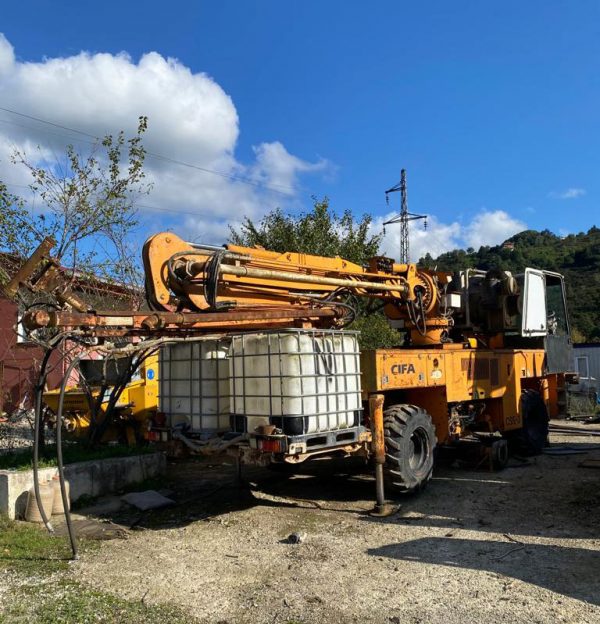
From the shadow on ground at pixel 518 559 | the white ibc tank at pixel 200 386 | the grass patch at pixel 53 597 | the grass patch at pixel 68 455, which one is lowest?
the shadow on ground at pixel 518 559

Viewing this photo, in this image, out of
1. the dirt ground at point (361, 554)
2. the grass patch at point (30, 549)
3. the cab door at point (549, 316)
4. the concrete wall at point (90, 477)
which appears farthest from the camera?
the cab door at point (549, 316)

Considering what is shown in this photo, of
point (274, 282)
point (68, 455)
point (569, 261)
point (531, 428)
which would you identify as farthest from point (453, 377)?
point (569, 261)

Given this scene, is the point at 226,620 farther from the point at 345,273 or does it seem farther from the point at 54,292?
the point at 345,273

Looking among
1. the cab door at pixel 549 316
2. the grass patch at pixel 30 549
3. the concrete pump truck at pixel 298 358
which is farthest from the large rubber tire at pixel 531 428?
the grass patch at pixel 30 549

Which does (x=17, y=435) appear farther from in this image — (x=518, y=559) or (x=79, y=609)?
(x=518, y=559)

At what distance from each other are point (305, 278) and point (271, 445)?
2.36 meters

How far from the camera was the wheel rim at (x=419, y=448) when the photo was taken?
7887 millimetres

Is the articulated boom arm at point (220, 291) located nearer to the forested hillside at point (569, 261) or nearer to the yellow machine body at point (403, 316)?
the yellow machine body at point (403, 316)

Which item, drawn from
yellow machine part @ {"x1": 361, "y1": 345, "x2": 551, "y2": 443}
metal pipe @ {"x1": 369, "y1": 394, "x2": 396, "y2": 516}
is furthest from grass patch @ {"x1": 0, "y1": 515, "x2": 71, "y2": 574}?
yellow machine part @ {"x1": 361, "y1": 345, "x2": 551, "y2": 443}

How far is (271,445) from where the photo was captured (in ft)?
19.5

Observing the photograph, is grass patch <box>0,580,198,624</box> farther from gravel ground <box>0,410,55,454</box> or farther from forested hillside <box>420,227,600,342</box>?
forested hillside <box>420,227,600,342</box>

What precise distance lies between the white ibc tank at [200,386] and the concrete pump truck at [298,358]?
15mm

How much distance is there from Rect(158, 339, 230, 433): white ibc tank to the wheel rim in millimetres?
2609

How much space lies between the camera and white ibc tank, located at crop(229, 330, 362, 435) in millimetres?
6086
